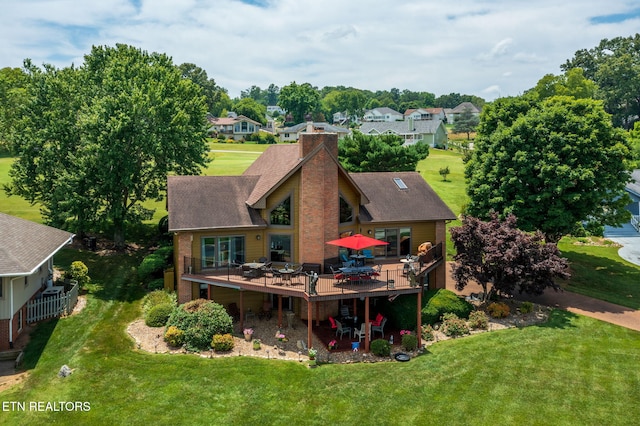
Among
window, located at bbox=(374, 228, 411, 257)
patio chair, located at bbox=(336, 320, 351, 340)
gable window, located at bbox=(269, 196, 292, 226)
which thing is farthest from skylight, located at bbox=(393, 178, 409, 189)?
patio chair, located at bbox=(336, 320, 351, 340)

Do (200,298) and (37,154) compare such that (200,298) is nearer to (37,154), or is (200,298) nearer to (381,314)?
(381,314)

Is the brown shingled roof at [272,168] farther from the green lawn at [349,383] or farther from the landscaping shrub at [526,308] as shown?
the landscaping shrub at [526,308]

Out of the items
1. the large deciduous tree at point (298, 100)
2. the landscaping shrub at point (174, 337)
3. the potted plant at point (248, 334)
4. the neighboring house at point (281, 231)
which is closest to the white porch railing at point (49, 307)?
the neighboring house at point (281, 231)

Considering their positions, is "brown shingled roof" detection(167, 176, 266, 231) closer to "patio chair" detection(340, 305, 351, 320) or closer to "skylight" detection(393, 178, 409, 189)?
"patio chair" detection(340, 305, 351, 320)

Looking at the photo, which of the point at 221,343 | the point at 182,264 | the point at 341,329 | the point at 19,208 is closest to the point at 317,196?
the point at 341,329

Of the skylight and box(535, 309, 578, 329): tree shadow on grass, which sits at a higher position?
the skylight

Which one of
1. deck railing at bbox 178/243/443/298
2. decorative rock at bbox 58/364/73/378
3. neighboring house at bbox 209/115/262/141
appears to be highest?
neighboring house at bbox 209/115/262/141
